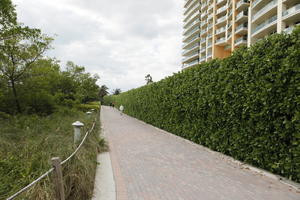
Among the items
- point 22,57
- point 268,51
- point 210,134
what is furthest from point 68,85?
point 268,51

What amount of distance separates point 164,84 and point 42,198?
8127 mm

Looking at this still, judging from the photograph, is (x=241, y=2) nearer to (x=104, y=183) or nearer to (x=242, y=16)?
(x=242, y=16)

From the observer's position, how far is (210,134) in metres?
5.85

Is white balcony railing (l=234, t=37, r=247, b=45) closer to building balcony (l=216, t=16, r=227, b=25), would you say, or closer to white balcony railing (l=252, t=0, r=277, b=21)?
white balcony railing (l=252, t=0, r=277, b=21)

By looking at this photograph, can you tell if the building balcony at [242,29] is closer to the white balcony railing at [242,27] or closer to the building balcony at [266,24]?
the white balcony railing at [242,27]

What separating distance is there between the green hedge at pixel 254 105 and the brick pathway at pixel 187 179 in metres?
0.52

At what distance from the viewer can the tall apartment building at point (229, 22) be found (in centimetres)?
2020

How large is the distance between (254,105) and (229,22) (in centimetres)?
3734

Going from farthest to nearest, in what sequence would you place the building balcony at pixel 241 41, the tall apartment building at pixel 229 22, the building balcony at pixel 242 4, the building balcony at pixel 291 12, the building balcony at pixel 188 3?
the building balcony at pixel 188 3
the building balcony at pixel 241 41
the building balcony at pixel 242 4
the tall apartment building at pixel 229 22
the building balcony at pixel 291 12

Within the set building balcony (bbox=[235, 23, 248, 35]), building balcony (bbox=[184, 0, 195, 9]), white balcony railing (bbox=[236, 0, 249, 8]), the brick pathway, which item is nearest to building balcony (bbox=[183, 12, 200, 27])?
building balcony (bbox=[184, 0, 195, 9])

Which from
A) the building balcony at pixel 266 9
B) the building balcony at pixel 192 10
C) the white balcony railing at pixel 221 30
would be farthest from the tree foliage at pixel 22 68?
the building balcony at pixel 192 10

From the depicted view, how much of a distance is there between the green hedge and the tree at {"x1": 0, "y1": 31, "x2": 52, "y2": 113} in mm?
9746

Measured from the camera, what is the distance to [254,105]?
160 inches

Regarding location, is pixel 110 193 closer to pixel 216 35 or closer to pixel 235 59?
pixel 235 59
